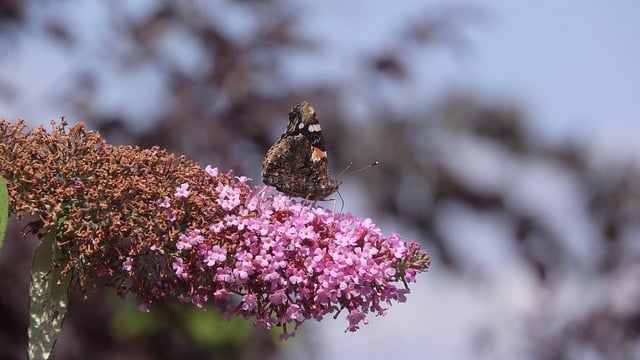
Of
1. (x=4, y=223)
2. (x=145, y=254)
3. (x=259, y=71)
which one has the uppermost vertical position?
(x=259, y=71)

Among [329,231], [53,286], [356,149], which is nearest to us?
[53,286]

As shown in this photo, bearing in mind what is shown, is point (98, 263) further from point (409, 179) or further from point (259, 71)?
point (409, 179)

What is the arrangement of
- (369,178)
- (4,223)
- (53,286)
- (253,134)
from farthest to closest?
(369,178) < (253,134) < (53,286) < (4,223)

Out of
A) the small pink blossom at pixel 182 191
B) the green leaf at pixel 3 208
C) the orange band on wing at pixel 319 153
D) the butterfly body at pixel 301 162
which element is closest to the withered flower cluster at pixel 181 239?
the small pink blossom at pixel 182 191

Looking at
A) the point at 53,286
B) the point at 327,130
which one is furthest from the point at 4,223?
the point at 327,130

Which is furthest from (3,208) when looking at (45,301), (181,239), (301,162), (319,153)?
(319,153)

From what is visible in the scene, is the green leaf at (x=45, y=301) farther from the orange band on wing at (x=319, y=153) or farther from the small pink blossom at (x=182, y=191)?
the orange band on wing at (x=319, y=153)

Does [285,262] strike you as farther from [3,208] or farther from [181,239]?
[3,208]
